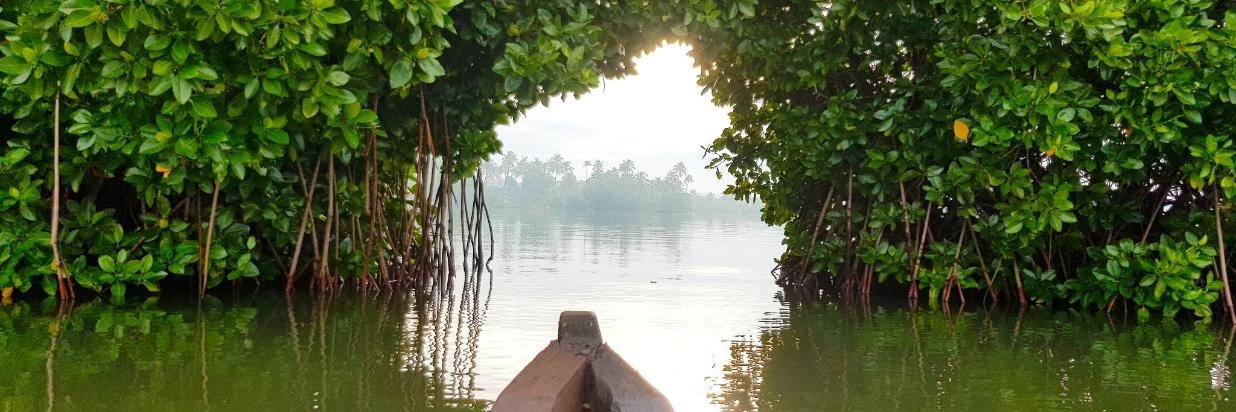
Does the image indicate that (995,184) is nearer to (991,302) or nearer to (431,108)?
(991,302)

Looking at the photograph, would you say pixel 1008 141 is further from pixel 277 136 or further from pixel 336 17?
pixel 277 136

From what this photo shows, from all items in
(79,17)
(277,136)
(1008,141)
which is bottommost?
(277,136)

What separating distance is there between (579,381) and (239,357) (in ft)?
7.89

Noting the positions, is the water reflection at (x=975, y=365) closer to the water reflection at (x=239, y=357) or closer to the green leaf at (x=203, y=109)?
the water reflection at (x=239, y=357)

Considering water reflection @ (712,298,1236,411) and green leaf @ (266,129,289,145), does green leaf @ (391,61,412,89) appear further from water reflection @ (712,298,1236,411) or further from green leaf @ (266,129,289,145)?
water reflection @ (712,298,1236,411)

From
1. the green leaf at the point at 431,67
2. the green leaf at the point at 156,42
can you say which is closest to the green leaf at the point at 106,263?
the green leaf at the point at 156,42

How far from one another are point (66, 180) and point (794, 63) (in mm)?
4710

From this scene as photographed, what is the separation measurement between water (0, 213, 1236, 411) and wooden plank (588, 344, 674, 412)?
3.56ft

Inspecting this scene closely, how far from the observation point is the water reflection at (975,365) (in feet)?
12.2

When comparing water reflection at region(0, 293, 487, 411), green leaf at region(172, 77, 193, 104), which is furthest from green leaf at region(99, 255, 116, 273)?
green leaf at region(172, 77, 193, 104)

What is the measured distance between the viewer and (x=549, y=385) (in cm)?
236

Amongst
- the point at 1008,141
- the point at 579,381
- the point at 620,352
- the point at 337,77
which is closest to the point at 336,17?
the point at 337,77

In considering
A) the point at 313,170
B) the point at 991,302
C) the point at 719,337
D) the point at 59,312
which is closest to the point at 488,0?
the point at 313,170

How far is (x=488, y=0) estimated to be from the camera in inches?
234
